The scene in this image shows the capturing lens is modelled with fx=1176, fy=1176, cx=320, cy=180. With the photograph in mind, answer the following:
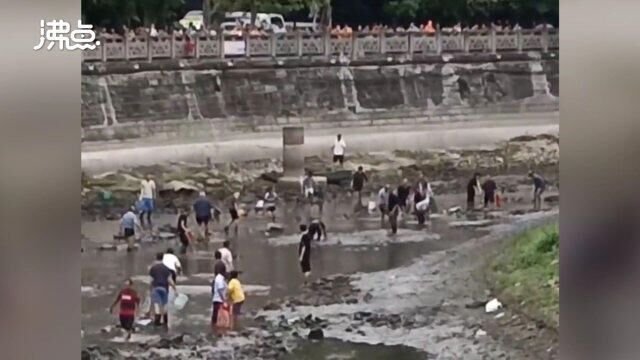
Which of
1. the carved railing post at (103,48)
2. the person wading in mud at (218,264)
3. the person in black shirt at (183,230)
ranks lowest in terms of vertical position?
the person wading in mud at (218,264)

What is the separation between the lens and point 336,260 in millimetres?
4570

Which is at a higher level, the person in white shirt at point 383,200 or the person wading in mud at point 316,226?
the person in white shirt at point 383,200

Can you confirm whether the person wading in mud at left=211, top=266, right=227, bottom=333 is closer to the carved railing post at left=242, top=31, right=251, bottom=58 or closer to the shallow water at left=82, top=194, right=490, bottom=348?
the shallow water at left=82, top=194, right=490, bottom=348

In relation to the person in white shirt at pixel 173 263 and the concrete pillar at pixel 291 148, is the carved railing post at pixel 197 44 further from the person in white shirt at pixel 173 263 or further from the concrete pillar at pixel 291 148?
the person in white shirt at pixel 173 263

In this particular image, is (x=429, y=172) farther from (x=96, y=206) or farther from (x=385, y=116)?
(x=96, y=206)

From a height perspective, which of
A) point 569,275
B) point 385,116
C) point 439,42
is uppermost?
point 439,42

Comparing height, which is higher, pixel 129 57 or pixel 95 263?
pixel 129 57

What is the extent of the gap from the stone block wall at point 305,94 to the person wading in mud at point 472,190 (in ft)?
0.82

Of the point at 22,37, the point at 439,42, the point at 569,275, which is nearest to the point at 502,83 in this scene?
the point at 439,42

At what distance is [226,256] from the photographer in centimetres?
458

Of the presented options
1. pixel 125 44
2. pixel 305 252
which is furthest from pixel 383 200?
pixel 125 44

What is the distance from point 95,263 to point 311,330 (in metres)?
0.87

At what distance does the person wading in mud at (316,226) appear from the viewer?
15.1 feet

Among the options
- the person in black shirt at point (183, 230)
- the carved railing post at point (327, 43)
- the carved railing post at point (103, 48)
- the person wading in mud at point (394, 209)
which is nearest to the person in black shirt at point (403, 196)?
the person wading in mud at point (394, 209)
